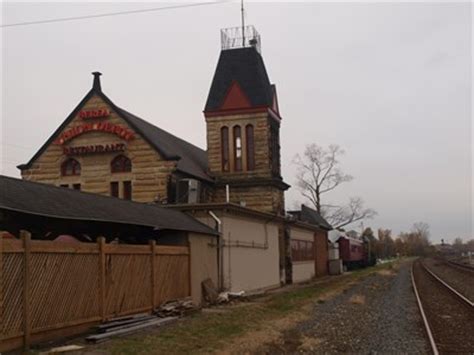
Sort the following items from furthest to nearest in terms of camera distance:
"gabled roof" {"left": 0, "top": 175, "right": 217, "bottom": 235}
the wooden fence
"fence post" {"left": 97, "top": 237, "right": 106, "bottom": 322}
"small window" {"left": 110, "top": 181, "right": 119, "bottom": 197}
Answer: "small window" {"left": 110, "top": 181, "right": 119, "bottom": 197} → "fence post" {"left": 97, "top": 237, "right": 106, "bottom": 322} → "gabled roof" {"left": 0, "top": 175, "right": 217, "bottom": 235} → the wooden fence

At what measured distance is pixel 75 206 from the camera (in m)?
15.5

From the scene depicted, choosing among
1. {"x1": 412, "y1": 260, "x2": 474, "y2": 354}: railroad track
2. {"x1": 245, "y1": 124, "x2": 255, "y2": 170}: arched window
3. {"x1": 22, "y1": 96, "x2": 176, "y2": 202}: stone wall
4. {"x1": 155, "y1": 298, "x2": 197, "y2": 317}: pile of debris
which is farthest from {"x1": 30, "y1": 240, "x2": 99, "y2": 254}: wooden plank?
{"x1": 245, "y1": 124, "x2": 255, "y2": 170}: arched window

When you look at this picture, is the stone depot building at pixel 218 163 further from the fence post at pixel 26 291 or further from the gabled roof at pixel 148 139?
the fence post at pixel 26 291

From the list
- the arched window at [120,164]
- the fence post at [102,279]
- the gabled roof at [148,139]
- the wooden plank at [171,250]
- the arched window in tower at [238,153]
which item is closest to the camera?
the fence post at [102,279]

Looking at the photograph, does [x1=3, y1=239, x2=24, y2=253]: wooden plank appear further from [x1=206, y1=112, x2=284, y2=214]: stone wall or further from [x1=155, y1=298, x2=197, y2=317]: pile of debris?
[x1=206, y1=112, x2=284, y2=214]: stone wall

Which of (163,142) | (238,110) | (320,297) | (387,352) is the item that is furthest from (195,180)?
(387,352)

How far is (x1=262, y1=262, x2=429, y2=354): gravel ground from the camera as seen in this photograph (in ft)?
43.3

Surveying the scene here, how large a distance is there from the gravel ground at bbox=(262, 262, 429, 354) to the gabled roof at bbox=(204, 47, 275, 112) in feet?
53.8

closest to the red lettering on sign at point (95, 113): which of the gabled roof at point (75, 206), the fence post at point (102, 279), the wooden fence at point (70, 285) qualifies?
the gabled roof at point (75, 206)

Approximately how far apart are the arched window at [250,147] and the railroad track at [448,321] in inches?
513

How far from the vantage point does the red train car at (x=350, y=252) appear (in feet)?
203

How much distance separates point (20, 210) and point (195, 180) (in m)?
20.0

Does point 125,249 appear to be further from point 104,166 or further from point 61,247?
point 104,166

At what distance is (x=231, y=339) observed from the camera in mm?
14266
